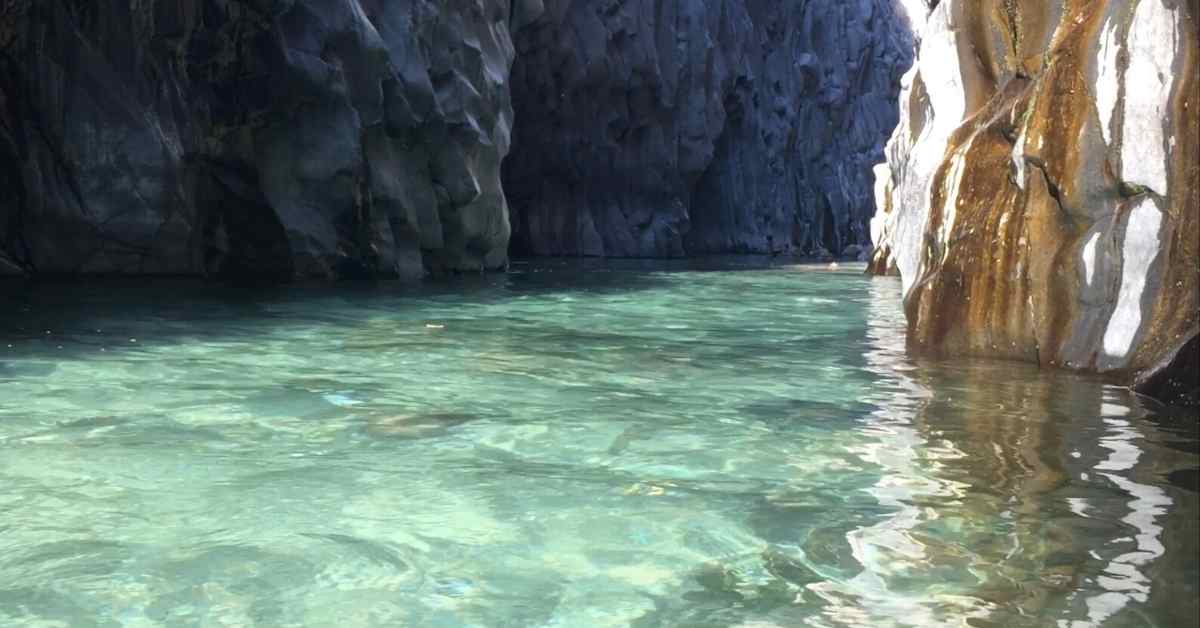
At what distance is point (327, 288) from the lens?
56.0ft

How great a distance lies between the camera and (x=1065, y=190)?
7.70 m

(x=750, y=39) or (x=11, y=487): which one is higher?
(x=750, y=39)

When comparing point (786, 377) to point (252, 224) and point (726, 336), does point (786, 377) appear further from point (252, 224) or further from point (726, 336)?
point (252, 224)

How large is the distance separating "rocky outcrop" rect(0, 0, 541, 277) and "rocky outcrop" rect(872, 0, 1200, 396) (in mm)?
12136

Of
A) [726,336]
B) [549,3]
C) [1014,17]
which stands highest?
[549,3]

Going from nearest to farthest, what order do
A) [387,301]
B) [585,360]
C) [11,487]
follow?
[11,487]
[585,360]
[387,301]

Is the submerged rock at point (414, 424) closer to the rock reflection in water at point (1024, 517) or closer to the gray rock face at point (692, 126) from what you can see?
the rock reflection in water at point (1024, 517)

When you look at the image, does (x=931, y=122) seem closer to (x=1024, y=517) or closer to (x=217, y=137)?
(x=1024, y=517)

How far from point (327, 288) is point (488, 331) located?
698cm

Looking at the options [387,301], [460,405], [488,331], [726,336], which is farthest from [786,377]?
[387,301]

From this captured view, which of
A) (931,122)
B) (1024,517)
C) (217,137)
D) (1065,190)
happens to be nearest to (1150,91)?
(1065,190)

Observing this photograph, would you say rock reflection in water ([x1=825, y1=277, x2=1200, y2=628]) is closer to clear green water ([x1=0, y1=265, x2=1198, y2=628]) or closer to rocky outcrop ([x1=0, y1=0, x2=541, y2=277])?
clear green water ([x1=0, y1=265, x2=1198, y2=628])

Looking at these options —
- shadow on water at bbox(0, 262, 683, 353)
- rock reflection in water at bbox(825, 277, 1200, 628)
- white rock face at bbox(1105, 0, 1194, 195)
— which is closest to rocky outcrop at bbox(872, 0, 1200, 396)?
white rock face at bbox(1105, 0, 1194, 195)

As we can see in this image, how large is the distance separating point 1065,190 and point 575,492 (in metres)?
4.92
